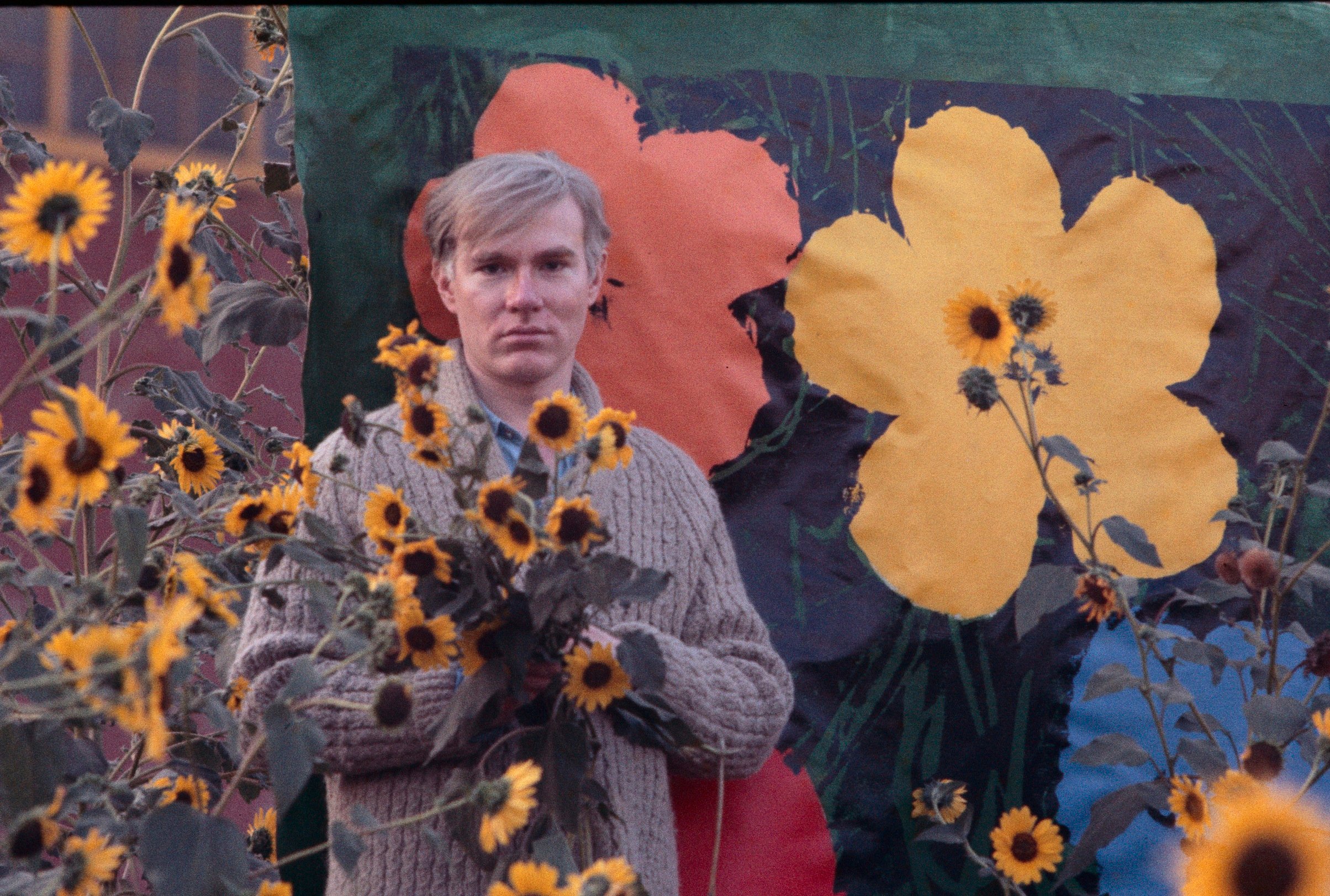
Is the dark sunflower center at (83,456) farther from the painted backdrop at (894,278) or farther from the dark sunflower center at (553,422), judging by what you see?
the painted backdrop at (894,278)

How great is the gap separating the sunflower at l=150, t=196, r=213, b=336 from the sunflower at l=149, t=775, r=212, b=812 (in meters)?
0.44

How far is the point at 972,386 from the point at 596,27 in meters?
0.81

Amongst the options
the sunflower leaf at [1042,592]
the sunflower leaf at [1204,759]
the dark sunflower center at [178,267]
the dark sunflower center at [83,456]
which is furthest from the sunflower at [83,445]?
the sunflower leaf at [1204,759]

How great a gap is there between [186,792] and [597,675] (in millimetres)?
389

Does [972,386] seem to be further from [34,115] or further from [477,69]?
[34,115]

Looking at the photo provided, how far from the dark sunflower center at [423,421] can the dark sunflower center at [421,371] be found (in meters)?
0.02

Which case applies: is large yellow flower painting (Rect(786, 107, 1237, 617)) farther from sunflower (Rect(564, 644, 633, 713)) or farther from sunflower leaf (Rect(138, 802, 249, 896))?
sunflower leaf (Rect(138, 802, 249, 896))

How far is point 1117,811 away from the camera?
1.35 meters

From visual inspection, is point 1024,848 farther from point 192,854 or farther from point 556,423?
point 192,854

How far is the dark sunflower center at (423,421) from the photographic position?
1025 millimetres

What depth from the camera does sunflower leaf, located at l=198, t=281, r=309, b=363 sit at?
1.67 m

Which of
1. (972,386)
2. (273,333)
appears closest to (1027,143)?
(972,386)

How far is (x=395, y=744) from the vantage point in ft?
4.15

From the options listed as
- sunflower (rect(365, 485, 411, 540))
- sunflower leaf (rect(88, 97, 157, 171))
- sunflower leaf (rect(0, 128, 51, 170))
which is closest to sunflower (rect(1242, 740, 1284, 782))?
sunflower (rect(365, 485, 411, 540))
